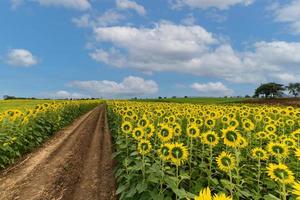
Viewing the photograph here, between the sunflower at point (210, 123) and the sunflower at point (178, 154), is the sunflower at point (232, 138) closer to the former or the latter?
the sunflower at point (178, 154)

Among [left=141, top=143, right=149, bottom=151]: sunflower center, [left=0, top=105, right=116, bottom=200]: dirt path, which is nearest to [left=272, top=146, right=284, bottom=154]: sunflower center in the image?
[left=141, top=143, right=149, bottom=151]: sunflower center

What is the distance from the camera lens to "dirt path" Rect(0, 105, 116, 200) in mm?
10586

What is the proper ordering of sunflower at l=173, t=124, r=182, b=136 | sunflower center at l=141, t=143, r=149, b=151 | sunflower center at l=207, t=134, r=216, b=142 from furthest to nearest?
sunflower at l=173, t=124, r=182, b=136 → sunflower center at l=141, t=143, r=149, b=151 → sunflower center at l=207, t=134, r=216, b=142

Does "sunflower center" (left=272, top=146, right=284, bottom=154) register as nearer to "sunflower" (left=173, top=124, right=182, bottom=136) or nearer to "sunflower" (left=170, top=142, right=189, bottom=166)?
"sunflower" (left=170, top=142, right=189, bottom=166)

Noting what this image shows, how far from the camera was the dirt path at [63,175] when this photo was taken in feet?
34.7

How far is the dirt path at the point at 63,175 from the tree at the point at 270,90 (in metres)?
89.6

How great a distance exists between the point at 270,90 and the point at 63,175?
95.9 metres

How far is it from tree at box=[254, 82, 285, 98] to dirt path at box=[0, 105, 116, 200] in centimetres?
8965

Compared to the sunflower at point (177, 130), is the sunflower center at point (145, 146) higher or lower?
lower

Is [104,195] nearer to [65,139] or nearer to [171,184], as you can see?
[171,184]

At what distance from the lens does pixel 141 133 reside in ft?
30.8

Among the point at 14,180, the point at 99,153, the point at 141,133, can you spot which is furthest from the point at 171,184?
the point at 99,153

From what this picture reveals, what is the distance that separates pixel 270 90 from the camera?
331ft

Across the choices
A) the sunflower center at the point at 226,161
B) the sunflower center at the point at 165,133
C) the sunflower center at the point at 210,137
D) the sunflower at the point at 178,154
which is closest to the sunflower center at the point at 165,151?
the sunflower at the point at 178,154
